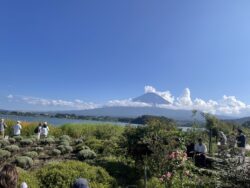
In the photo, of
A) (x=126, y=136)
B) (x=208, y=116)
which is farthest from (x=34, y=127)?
(x=126, y=136)

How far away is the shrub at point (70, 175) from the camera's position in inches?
384

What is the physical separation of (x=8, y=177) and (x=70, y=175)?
19.0 ft

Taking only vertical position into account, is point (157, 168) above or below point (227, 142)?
below

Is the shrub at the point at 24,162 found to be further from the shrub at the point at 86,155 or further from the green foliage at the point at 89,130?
the green foliage at the point at 89,130

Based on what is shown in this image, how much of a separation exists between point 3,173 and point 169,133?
345 inches

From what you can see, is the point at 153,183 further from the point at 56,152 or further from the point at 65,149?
the point at 65,149

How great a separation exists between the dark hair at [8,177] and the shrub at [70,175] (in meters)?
5.32

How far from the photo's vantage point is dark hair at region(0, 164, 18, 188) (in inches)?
171

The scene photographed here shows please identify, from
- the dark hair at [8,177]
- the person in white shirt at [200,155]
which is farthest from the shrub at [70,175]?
the person in white shirt at [200,155]

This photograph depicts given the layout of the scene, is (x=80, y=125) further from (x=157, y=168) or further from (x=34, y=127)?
(x=157, y=168)

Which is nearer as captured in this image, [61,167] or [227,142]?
[227,142]

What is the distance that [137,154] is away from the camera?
12891mm

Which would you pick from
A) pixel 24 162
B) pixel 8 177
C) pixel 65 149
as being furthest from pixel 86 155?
pixel 8 177

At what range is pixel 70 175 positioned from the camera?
10.0 metres
